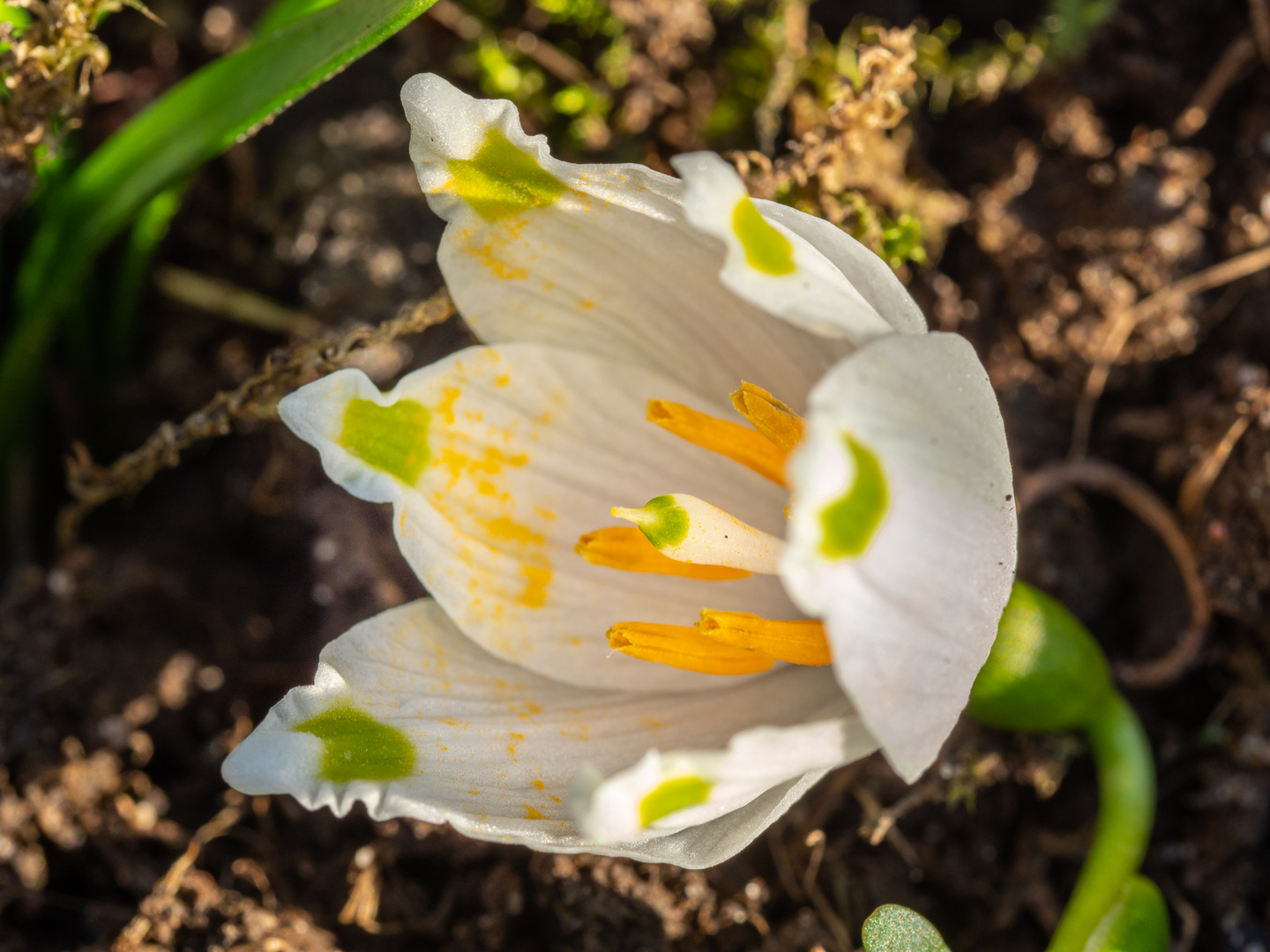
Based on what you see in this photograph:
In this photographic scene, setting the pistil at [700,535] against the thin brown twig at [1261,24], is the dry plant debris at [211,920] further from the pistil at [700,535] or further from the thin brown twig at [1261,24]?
the thin brown twig at [1261,24]

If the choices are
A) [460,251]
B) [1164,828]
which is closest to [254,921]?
[460,251]

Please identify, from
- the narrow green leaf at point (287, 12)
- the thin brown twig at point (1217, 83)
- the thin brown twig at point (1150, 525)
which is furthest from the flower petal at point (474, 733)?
the thin brown twig at point (1217, 83)

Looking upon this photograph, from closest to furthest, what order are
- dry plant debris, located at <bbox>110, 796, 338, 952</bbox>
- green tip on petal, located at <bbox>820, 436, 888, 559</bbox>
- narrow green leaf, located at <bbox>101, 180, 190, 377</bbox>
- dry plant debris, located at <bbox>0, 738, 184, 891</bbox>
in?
green tip on petal, located at <bbox>820, 436, 888, 559</bbox>
dry plant debris, located at <bbox>110, 796, 338, 952</bbox>
dry plant debris, located at <bbox>0, 738, 184, 891</bbox>
narrow green leaf, located at <bbox>101, 180, 190, 377</bbox>

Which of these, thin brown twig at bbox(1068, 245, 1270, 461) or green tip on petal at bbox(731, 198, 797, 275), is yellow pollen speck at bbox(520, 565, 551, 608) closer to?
green tip on petal at bbox(731, 198, 797, 275)

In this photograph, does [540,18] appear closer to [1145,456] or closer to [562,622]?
[562,622]

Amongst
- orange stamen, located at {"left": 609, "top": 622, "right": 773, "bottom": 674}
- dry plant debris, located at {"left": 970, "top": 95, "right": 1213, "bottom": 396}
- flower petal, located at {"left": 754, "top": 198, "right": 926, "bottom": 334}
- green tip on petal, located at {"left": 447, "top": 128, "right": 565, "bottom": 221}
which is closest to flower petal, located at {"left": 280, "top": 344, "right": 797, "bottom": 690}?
orange stamen, located at {"left": 609, "top": 622, "right": 773, "bottom": 674}

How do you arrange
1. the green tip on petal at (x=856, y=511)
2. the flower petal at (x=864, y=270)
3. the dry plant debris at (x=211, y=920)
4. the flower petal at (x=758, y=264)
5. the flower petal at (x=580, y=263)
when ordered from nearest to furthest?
the green tip on petal at (x=856, y=511) → the flower petal at (x=758, y=264) → the flower petal at (x=864, y=270) → the flower petal at (x=580, y=263) → the dry plant debris at (x=211, y=920)
